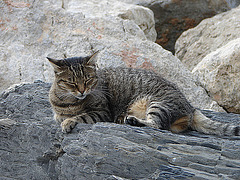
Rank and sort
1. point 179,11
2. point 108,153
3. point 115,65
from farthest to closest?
1. point 179,11
2. point 115,65
3. point 108,153

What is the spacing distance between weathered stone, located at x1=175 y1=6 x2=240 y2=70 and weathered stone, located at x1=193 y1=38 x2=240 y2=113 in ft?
4.90

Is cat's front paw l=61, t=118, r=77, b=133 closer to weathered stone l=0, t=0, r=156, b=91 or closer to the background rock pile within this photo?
the background rock pile

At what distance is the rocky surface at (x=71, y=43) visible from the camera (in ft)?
18.3

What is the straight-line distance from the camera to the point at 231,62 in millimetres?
5410

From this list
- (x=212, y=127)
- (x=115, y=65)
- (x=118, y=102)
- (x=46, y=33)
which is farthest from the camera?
(x=46, y=33)

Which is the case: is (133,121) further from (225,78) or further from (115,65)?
(225,78)

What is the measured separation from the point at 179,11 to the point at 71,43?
13.5 ft

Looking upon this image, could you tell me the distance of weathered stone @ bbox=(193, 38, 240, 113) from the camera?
540cm

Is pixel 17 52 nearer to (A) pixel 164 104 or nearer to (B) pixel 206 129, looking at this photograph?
(A) pixel 164 104

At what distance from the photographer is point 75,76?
352 centimetres

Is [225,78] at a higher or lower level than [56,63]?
lower

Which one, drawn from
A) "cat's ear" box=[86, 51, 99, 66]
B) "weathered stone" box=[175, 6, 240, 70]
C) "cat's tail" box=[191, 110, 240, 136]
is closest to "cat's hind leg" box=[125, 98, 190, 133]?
"cat's tail" box=[191, 110, 240, 136]

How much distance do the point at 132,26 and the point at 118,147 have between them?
395 centimetres

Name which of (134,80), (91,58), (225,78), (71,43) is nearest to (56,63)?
(91,58)
